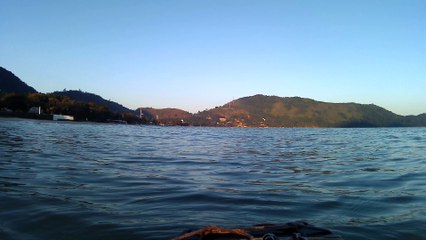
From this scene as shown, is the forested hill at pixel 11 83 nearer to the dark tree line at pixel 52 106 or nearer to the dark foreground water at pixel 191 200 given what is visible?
the dark tree line at pixel 52 106

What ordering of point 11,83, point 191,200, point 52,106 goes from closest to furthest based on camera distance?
point 191,200 < point 52,106 < point 11,83

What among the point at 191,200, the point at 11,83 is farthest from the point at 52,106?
the point at 191,200

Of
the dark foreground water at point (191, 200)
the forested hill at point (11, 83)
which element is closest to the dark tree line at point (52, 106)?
the forested hill at point (11, 83)

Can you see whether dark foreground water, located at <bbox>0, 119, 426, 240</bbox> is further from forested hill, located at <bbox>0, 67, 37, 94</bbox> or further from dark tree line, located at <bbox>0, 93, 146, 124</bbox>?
forested hill, located at <bbox>0, 67, 37, 94</bbox>

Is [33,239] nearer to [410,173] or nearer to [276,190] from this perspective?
[276,190]

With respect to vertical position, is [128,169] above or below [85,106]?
below

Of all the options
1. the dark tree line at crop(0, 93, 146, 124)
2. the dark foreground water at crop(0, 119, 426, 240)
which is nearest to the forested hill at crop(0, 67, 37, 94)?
the dark tree line at crop(0, 93, 146, 124)

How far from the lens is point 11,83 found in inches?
7259

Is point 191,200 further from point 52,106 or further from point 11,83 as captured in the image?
point 11,83

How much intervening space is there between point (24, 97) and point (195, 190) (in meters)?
131

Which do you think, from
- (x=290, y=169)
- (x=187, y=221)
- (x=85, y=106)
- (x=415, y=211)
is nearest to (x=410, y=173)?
(x=290, y=169)

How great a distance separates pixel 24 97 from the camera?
12444 cm

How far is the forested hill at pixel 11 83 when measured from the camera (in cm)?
17800

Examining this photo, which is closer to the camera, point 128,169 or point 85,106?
point 128,169
